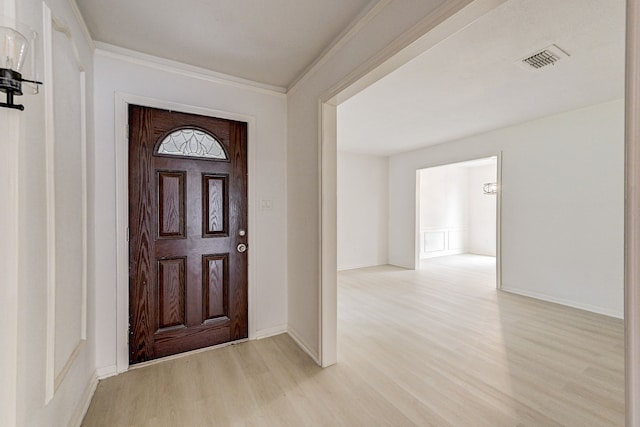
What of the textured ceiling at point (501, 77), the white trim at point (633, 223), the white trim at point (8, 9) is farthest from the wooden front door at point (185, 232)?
the white trim at point (633, 223)

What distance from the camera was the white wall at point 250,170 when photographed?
78.4 inches

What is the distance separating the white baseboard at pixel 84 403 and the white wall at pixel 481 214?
28.0ft

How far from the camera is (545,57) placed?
220cm

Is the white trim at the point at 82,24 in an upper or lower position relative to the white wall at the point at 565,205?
upper

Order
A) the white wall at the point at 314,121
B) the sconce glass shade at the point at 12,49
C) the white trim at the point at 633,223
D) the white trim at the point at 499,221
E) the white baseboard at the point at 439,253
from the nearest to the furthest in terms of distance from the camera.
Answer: the white trim at the point at 633,223
the sconce glass shade at the point at 12,49
the white wall at the point at 314,121
the white trim at the point at 499,221
the white baseboard at the point at 439,253

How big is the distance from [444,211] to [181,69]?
284 inches

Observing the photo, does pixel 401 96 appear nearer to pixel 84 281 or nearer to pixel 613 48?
pixel 613 48

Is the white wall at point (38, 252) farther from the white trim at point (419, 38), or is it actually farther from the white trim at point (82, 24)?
the white trim at point (419, 38)

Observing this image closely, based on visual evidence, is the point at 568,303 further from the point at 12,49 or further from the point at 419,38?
the point at 12,49

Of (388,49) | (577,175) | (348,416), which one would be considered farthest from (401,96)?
(348,416)

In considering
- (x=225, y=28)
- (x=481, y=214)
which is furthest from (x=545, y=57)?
(x=481, y=214)

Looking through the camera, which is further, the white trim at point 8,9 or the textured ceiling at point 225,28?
the textured ceiling at point 225,28

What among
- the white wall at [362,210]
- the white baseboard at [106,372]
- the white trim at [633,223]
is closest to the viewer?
the white trim at [633,223]

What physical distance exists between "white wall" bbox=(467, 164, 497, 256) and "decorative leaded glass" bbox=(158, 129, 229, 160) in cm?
760
